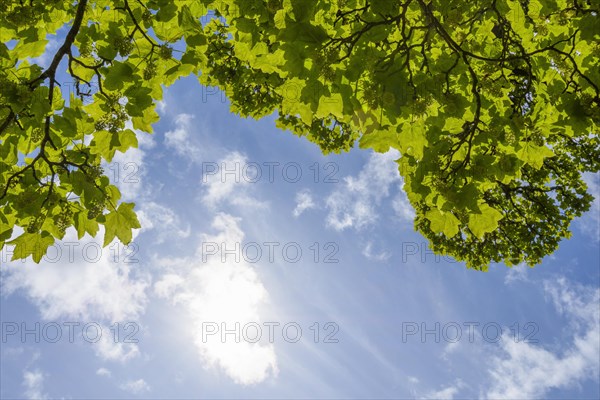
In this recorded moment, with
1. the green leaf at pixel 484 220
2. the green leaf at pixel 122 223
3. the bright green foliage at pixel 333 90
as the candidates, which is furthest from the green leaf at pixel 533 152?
the green leaf at pixel 122 223

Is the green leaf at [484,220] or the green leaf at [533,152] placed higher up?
the green leaf at [533,152]

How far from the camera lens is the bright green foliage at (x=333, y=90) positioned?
10.9 feet

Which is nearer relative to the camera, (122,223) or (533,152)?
(122,223)

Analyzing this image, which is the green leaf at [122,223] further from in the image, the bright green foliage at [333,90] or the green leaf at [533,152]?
the green leaf at [533,152]

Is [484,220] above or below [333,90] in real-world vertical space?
below

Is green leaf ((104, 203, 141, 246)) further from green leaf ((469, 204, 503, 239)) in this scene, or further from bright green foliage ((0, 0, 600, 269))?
green leaf ((469, 204, 503, 239))

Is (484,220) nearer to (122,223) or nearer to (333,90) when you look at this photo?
(333,90)

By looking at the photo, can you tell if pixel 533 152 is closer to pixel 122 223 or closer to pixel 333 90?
pixel 333 90

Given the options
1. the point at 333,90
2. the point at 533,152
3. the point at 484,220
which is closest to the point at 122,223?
the point at 333,90

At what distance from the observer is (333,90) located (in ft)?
11.4

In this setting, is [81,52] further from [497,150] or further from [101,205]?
[497,150]

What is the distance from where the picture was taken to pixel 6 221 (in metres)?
3.29

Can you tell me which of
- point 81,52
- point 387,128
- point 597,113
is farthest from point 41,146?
point 597,113

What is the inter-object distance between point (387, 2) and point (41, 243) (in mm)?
3305
